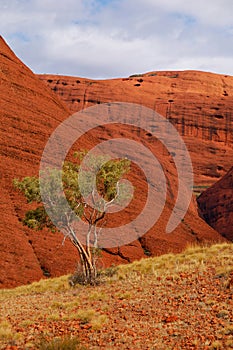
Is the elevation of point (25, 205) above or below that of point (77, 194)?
below

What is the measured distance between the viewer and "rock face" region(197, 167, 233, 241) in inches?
1944

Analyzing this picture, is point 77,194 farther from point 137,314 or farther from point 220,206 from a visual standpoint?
point 220,206

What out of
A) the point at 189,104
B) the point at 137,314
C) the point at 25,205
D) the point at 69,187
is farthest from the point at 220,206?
the point at 137,314

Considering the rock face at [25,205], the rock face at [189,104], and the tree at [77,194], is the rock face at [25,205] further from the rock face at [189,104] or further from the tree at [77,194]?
the rock face at [189,104]

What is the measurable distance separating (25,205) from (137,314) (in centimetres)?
1764

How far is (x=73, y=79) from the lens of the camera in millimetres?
94250

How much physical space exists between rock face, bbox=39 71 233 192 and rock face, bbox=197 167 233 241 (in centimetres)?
1050

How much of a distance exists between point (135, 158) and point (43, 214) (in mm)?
25634

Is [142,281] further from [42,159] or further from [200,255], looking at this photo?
[42,159]

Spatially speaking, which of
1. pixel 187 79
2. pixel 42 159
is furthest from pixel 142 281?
pixel 187 79

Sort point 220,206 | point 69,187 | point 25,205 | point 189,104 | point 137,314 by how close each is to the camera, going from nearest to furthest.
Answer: point 137,314
point 69,187
point 25,205
point 220,206
point 189,104

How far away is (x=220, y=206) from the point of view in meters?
52.3

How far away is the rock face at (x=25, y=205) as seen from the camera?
24.4 metres

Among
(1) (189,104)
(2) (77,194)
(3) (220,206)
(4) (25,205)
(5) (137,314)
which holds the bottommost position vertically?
(5) (137,314)
